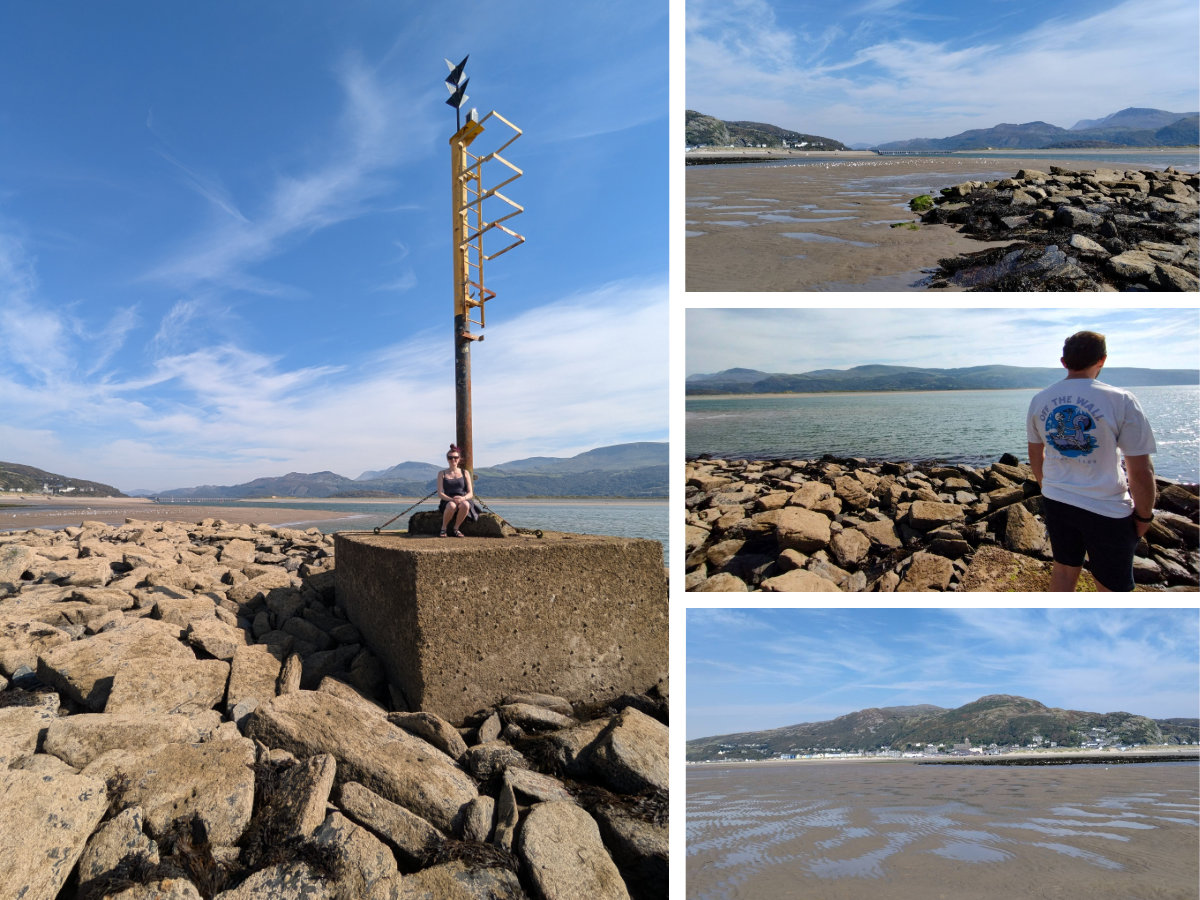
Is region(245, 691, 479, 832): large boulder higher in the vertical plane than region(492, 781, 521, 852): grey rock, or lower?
higher

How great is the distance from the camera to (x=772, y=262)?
2197 mm

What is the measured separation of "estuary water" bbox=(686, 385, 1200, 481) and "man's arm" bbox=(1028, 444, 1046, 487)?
0.09 metres

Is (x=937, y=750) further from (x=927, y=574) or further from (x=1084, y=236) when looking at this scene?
(x=1084, y=236)

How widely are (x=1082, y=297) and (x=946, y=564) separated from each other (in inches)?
33.9

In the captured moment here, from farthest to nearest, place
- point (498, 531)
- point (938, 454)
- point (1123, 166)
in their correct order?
point (498, 531) → point (1123, 166) → point (938, 454)

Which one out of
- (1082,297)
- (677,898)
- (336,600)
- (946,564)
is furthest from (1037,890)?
(336,600)

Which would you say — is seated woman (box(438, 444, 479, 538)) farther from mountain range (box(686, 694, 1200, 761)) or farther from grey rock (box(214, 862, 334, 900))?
mountain range (box(686, 694, 1200, 761))

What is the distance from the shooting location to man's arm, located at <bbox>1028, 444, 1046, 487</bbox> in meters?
1.92

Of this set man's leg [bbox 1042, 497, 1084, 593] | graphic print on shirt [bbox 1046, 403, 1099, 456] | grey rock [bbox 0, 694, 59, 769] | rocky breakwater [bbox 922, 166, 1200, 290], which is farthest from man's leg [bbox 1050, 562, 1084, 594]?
grey rock [bbox 0, 694, 59, 769]

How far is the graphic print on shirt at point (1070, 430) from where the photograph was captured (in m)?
1.77

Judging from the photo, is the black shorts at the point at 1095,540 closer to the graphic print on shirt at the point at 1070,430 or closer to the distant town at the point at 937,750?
the graphic print on shirt at the point at 1070,430

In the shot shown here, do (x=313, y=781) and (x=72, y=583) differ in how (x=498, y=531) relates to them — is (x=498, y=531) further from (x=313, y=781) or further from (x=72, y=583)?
(x=72, y=583)

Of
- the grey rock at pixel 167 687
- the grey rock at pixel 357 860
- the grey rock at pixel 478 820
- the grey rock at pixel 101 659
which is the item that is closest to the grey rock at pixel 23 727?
the grey rock at pixel 101 659

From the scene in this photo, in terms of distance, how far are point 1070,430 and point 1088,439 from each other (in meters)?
0.05
